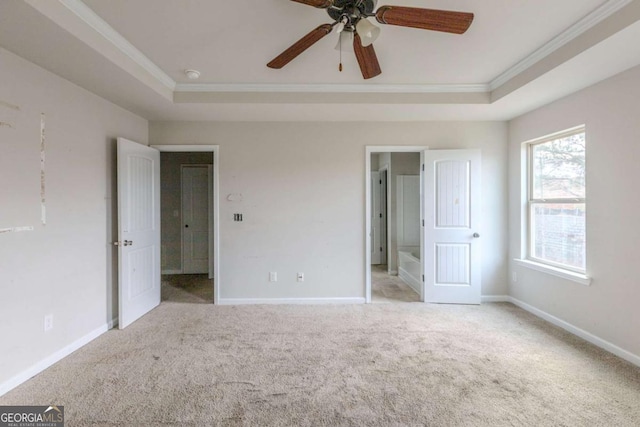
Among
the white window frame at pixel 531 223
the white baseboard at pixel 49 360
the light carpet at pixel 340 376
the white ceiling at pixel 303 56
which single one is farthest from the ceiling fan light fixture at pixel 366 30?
the white baseboard at pixel 49 360

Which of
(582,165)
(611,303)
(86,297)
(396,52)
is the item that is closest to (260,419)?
(86,297)

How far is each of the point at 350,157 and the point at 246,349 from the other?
8.24 ft

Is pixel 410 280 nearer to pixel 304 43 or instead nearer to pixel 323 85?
pixel 323 85

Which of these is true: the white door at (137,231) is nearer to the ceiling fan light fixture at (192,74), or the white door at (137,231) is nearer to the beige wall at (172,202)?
the ceiling fan light fixture at (192,74)

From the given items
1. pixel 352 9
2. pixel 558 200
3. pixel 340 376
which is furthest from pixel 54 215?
pixel 558 200

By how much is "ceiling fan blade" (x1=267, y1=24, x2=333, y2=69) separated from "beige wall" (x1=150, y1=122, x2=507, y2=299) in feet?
5.76

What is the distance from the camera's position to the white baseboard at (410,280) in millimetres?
4219

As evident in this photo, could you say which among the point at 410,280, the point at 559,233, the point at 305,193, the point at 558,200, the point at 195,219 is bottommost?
the point at 410,280

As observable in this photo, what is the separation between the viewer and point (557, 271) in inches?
118

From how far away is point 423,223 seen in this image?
12.4 feet

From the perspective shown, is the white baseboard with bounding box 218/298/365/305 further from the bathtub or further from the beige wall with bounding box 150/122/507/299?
the bathtub

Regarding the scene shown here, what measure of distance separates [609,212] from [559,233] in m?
0.68

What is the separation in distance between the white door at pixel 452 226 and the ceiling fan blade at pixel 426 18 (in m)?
A: 2.28

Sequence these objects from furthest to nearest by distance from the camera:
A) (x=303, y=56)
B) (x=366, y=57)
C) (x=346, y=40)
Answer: (x=303, y=56), (x=366, y=57), (x=346, y=40)
